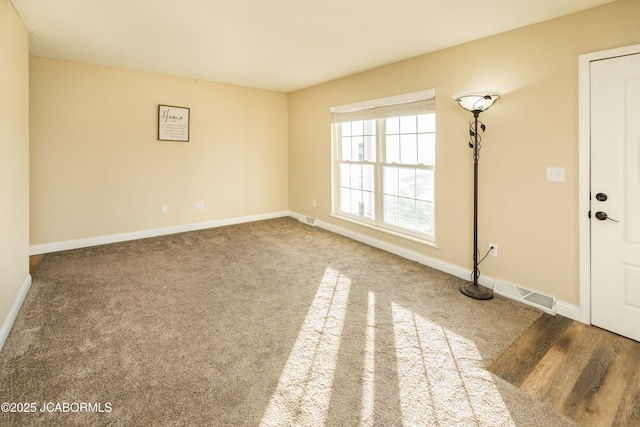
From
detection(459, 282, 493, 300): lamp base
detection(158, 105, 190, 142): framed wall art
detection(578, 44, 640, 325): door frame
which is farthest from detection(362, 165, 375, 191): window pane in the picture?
detection(158, 105, 190, 142): framed wall art

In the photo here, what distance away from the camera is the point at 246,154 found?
601 cm

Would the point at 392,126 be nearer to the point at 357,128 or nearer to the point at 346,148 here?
the point at 357,128

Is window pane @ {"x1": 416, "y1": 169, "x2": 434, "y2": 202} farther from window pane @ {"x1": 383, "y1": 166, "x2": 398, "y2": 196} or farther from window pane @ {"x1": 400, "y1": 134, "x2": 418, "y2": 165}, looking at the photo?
window pane @ {"x1": 383, "y1": 166, "x2": 398, "y2": 196}

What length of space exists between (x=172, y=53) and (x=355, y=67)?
2.25 m

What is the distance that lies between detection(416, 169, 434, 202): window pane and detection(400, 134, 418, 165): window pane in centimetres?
18

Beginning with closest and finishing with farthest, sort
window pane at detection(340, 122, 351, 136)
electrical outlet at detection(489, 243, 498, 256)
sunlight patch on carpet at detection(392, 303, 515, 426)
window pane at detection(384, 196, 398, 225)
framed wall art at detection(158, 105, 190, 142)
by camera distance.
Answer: sunlight patch on carpet at detection(392, 303, 515, 426) → electrical outlet at detection(489, 243, 498, 256) → window pane at detection(384, 196, 398, 225) → framed wall art at detection(158, 105, 190, 142) → window pane at detection(340, 122, 351, 136)

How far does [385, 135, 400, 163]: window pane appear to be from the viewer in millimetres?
4320

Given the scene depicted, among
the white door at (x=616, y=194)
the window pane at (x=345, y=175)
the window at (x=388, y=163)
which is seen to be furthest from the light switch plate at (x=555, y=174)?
the window pane at (x=345, y=175)

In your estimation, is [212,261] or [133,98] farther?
[133,98]

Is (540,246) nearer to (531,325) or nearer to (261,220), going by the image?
(531,325)

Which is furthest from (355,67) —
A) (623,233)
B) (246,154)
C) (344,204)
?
(623,233)

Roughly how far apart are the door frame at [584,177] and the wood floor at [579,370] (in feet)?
0.89

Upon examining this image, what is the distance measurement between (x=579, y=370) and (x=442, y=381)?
0.90m

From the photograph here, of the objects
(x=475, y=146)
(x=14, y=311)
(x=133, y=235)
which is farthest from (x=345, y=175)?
(x=14, y=311)
